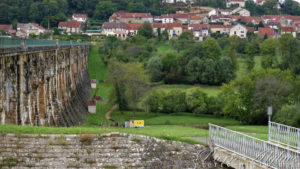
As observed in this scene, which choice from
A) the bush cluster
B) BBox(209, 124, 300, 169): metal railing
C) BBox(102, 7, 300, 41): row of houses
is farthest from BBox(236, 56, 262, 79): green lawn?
BBox(209, 124, 300, 169): metal railing

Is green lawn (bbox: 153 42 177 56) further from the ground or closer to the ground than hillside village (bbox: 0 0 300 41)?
closer to the ground

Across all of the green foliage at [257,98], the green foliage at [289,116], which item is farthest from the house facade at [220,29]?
the green foliage at [289,116]

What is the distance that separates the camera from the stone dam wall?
61.0 feet

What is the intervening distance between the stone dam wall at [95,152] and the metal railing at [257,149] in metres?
1.13

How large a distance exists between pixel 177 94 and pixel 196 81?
26210 millimetres

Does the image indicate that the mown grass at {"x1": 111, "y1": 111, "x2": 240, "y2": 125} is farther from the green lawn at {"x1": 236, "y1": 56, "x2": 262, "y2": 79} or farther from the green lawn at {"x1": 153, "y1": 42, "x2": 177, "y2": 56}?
the green lawn at {"x1": 153, "y1": 42, "x2": 177, "y2": 56}

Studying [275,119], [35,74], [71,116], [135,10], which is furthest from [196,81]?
[135,10]

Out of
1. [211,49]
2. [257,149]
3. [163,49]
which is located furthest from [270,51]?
[257,149]

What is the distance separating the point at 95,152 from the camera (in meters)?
19.1

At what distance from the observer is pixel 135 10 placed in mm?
199250

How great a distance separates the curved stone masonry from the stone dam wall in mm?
7448

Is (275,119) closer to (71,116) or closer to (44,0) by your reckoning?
(71,116)

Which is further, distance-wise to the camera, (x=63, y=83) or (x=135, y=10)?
(x=135, y=10)

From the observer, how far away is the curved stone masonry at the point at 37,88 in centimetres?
2702
